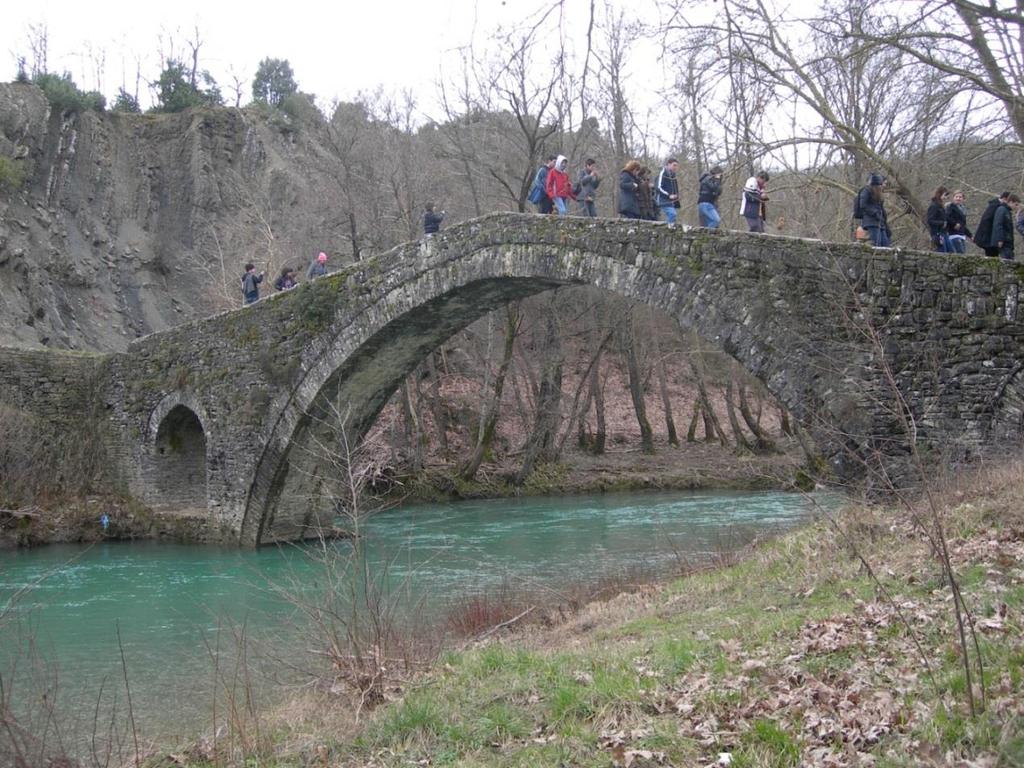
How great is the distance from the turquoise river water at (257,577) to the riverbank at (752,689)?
32.0 inches

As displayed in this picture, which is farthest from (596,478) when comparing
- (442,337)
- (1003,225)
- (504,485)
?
(1003,225)

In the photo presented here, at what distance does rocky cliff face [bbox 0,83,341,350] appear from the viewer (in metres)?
27.5

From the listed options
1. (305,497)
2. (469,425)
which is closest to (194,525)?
(305,497)

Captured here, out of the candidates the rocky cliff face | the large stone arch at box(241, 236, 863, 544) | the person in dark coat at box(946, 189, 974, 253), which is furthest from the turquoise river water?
the rocky cliff face

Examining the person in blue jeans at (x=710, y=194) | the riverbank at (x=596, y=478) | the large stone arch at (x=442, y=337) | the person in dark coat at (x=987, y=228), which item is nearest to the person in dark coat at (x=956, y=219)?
the person in dark coat at (x=987, y=228)

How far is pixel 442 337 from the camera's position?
1454cm

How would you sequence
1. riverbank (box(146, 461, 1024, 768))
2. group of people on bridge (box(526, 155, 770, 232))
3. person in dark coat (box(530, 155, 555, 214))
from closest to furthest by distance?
1. riverbank (box(146, 461, 1024, 768))
2. group of people on bridge (box(526, 155, 770, 232))
3. person in dark coat (box(530, 155, 555, 214))

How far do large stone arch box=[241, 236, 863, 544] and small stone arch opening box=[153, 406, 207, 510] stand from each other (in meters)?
2.40

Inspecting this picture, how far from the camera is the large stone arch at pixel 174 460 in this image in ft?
55.5

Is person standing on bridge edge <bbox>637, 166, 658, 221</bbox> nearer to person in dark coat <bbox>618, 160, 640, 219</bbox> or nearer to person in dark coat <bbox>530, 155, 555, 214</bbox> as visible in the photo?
person in dark coat <bbox>618, 160, 640, 219</bbox>

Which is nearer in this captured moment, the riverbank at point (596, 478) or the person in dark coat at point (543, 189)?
the person in dark coat at point (543, 189)

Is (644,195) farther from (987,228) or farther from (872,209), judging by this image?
(987,228)

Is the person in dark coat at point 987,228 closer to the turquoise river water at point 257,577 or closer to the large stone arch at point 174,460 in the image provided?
the turquoise river water at point 257,577

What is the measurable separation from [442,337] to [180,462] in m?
5.96
